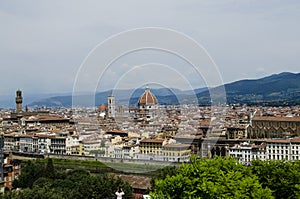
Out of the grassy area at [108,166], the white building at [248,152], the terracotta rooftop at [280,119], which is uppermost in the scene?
the terracotta rooftop at [280,119]

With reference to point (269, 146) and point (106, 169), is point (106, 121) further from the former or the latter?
point (269, 146)

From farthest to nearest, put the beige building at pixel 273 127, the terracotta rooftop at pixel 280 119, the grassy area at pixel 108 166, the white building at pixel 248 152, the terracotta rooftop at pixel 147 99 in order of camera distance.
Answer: the terracotta rooftop at pixel 280 119
the beige building at pixel 273 127
the terracotta rooftop at pixel 147 99
the white building at pixel 248 152
the grassy area at pixel 108 166

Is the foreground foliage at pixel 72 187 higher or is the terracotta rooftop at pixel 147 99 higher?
the terracotta rooftop at pixel 147 99

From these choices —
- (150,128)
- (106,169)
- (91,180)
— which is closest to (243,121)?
(150,128)

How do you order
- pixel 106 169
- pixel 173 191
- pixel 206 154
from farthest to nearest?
pixel 206 154
pixel 106 169
pixel 173 191

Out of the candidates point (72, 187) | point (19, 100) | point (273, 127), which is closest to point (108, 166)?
point (72, 187)

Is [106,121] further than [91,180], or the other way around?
[106,121]

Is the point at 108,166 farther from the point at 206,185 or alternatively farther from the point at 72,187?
the point at 206,185

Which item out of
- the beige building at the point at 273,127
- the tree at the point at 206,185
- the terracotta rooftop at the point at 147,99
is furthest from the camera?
the beige building at the point at 273,127

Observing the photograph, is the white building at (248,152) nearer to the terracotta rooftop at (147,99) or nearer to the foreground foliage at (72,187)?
the terracotta rooftop at (147,99)

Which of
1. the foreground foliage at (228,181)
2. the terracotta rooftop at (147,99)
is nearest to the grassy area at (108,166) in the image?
the terracotta rooftop at (147,99)

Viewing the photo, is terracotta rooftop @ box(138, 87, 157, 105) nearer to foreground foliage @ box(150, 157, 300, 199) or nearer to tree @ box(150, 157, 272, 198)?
foreground foliage @ box(150, 157, 300, 199)
